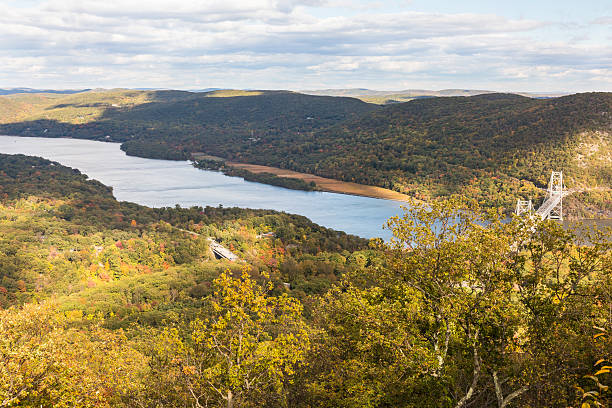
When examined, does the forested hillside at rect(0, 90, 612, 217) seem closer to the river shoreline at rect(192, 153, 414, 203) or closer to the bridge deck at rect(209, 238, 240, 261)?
the river shoreline at rect(192, 153, 414, 203)

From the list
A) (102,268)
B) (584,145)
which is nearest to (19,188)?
(102,268)

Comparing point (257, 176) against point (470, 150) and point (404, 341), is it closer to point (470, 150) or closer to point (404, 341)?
point (470, 150)

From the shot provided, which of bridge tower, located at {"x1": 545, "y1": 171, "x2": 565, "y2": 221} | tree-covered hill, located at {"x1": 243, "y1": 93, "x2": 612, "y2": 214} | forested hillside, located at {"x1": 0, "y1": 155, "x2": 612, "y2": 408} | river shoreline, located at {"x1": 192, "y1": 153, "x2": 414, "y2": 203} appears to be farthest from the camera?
river shoreline, located at {"x1": 192, "y1": 153, "x2": 414, "y2": 203}

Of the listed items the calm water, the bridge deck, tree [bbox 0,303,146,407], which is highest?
tree [bbox 0,303,146,407]

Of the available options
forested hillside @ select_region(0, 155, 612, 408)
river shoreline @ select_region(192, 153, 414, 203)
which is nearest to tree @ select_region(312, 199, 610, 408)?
forested hillside @ select_region(0, 155, 612, 408)

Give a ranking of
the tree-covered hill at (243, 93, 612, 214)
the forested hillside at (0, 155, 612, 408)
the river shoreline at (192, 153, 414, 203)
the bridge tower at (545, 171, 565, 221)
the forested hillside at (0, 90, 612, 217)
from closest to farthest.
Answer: the forested hillside at (0, 155, 612, 408), the bridge tower at (545, 171, 565, 221), the forested hillside at (0, 90, 612, 217), the tree-covered hill at (243, 93, 612, 214), the river shoreline at (192, 153, 414, 203)

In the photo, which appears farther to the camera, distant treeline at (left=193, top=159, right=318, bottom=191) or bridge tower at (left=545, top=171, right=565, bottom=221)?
distant treeline at (left=193, top=159, right=318, bottom=191)

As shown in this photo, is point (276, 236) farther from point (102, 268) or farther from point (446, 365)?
point (446, 365)

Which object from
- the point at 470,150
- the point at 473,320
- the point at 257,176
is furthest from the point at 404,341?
the point at 257,176

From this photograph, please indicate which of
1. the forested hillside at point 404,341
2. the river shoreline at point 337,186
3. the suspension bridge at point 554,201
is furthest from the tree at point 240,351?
the river shoreline at point 337,186
